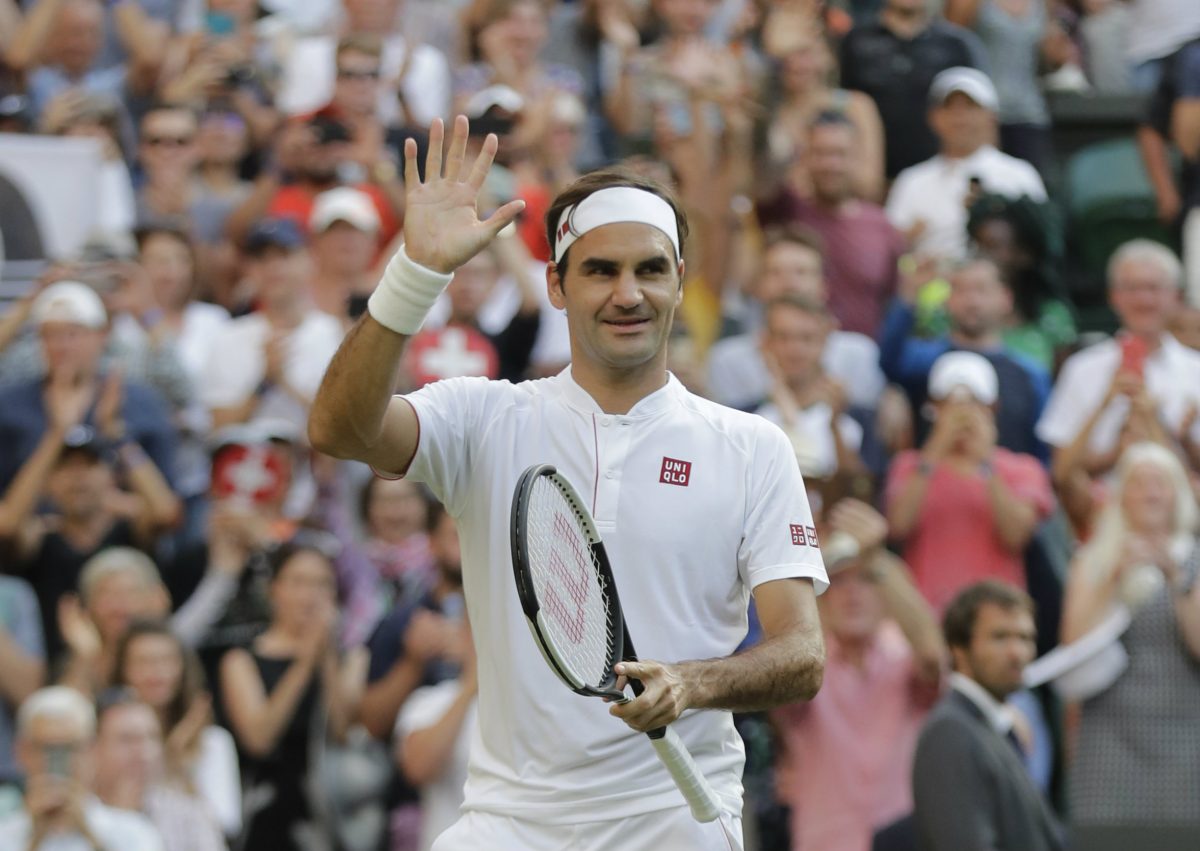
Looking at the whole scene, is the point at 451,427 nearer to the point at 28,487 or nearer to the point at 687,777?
the point at 687,777

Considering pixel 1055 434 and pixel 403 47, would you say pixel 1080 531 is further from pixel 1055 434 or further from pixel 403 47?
pixel 403 47

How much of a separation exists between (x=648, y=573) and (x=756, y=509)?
28 cm

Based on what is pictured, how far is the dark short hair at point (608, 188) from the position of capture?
4.82 metres

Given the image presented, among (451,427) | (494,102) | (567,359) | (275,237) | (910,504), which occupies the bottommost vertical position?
(910,504)

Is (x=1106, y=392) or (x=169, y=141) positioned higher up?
(x=169, y=141)

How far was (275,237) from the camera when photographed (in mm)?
10578

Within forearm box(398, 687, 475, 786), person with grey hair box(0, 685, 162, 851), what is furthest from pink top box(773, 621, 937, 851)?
person with grey hair box(0, 685, 162, 851)

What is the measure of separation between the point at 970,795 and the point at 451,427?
10.2 feet

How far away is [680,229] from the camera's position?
489 centimetres

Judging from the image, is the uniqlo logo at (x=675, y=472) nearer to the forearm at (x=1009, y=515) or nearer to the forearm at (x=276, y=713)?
the forearm at (x=276, y=713)

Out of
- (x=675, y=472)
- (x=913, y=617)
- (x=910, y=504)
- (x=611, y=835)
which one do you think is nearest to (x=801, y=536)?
(x=675, y=472)

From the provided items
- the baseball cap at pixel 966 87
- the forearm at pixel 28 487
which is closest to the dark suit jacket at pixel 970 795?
the forearm at pixel 28 487

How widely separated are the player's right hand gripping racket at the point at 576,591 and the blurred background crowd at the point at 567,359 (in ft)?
9.89

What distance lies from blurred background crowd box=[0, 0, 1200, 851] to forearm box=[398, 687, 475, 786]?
0.6 inches
